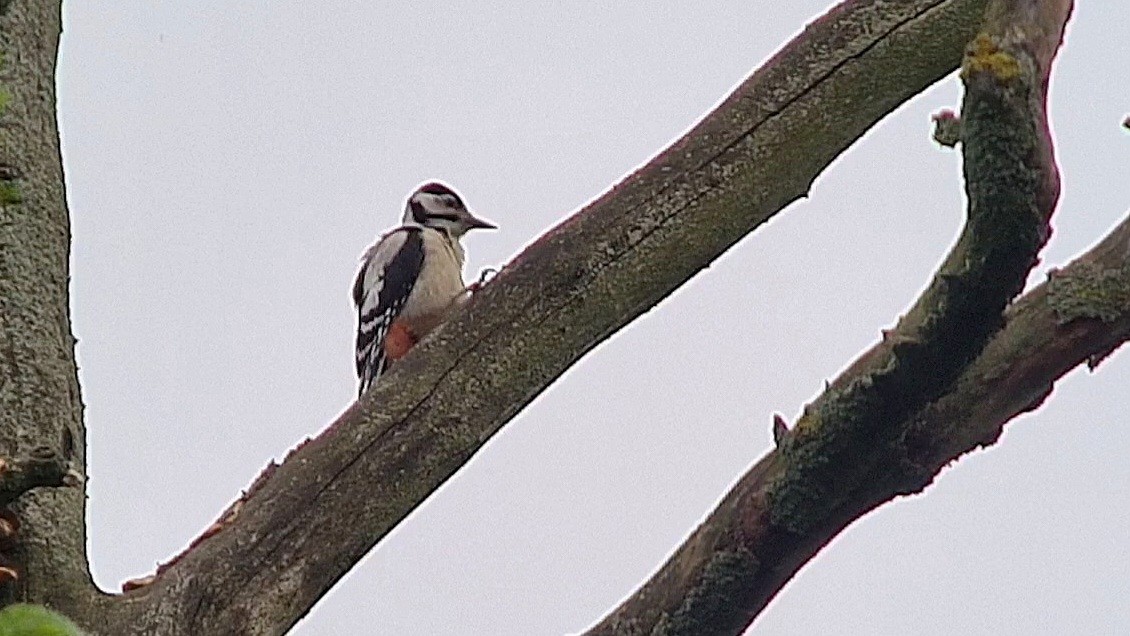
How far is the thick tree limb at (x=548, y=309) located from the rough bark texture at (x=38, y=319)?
0.51ft

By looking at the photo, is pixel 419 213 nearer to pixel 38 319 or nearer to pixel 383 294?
pixel 383 294

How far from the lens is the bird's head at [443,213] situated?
7957 mm

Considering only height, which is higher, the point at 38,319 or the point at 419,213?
the point at 419,213

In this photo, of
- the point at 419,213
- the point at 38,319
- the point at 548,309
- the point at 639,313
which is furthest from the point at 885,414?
the point at 419,213

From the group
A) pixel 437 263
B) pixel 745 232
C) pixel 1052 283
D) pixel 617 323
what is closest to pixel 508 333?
pixel 617 323

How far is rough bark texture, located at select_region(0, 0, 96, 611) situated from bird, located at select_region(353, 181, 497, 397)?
3.75 m

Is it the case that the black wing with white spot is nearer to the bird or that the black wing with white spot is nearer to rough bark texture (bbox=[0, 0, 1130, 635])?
the bird

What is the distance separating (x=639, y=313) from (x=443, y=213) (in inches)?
198

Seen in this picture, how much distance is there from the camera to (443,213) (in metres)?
7.97

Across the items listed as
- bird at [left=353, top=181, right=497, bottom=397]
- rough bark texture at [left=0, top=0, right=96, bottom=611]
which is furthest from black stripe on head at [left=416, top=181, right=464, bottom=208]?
rough bark texture at [left=0, top=0, right=96, bottom=611]

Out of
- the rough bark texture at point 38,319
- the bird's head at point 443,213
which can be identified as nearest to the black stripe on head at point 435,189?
the bird's head at point 443,213

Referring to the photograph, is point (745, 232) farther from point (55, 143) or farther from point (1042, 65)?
point (55, 143)

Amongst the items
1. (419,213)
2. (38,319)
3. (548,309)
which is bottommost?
(548,309)

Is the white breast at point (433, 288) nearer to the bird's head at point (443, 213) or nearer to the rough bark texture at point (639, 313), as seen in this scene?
the bird's head at point (443, 213)
